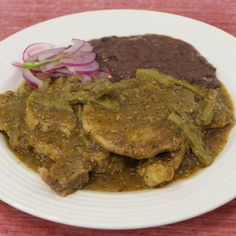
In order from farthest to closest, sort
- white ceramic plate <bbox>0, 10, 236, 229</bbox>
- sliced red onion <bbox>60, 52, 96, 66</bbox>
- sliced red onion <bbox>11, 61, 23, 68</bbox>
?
sliced red onion <bbox>11, 61, 23, 68</bbox>, sliced red onion <bbox>60, 52, 96, 66</bbox>, white ceramic plate <bbox>0, 10, 236, 229</bbox>

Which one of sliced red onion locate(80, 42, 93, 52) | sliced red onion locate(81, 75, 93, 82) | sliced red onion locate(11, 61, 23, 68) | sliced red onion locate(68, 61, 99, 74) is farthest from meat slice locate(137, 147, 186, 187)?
sliced red onion locate(11, 61, 23, 68)

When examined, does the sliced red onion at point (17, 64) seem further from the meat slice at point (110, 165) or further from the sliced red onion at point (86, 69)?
the meat slice at point (110, 165)

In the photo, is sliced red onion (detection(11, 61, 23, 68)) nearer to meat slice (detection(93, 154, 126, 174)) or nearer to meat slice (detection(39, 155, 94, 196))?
meat slice (detection(39, 155, 94, 196))

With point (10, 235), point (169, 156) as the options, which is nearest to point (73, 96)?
point (169, 156)

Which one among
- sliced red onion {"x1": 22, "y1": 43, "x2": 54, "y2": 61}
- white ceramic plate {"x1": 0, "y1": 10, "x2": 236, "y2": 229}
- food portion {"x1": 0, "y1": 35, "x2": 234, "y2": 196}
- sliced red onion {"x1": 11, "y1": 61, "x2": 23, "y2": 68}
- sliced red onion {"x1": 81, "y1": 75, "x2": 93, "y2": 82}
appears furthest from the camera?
sliced red onion {"x1": 22, "y1": 43, "x2": 54, "y2": 61}

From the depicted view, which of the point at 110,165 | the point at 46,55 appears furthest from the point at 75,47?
the point at 110,165

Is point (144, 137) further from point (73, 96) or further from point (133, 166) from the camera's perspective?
point (73, 96)
